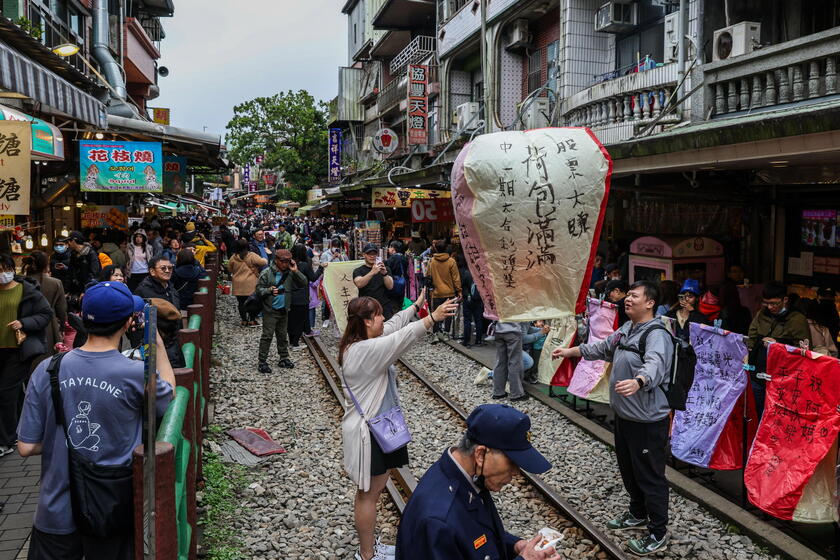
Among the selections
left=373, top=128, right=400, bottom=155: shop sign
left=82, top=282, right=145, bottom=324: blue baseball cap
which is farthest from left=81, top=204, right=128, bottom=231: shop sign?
left=82, top=282, right=145, bottom=324: blue baseball cap

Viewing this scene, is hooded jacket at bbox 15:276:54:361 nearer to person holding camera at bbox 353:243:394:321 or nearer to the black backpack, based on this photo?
person holding camera at bbox 353:243:394:321

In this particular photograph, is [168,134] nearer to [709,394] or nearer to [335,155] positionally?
[709,394]

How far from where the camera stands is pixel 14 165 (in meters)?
6.34

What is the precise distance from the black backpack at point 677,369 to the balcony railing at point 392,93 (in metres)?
25.0

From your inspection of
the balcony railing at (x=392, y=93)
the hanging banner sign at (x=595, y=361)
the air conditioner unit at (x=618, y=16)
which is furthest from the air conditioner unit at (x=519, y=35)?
the hanging banner sign at (x=595, y=361)

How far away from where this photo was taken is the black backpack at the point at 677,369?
5.11 metres

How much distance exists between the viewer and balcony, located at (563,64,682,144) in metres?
12.2

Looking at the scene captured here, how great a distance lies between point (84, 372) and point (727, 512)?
530 centimetres

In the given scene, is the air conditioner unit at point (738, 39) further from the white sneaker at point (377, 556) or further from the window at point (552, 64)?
the white sneaker at point (377, 556)

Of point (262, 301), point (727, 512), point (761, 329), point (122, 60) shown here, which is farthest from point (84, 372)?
point (122, 60)

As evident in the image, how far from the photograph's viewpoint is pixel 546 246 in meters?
4.04

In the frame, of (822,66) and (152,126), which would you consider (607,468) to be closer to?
(822,66)

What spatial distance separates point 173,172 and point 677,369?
17.1 meters

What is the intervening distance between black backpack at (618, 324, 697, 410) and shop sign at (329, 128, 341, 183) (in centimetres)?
3487
